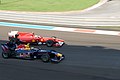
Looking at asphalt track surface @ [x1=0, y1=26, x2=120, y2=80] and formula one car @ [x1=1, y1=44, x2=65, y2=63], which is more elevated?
formula one car @ [x1=1, y1=44, x2=65, y2=63]

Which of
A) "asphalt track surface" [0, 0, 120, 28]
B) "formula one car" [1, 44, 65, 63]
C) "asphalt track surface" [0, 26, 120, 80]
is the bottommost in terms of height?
"asphalt track surface" [0, 26, 120, 80]

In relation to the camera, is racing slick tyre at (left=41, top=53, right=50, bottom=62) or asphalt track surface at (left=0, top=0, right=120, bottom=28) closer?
racing slick tyre at (left=41, top=53, right=50, bottom=62)

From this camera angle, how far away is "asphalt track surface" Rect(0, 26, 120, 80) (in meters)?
20.3

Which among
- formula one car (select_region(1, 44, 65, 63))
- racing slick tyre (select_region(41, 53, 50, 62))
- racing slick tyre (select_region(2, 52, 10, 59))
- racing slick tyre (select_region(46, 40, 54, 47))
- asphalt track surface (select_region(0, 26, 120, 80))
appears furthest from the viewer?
racing slick tyre (select_region(46, 40, 54, 47))

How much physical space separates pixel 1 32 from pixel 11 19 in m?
8.09

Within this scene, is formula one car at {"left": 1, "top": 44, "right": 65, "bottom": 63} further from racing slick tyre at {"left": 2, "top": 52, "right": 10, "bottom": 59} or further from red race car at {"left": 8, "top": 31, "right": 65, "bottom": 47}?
red race car at {"left": 8, "top": 31, "right": 65, "bottom": 47}

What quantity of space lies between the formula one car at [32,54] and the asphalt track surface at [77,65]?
408 mm

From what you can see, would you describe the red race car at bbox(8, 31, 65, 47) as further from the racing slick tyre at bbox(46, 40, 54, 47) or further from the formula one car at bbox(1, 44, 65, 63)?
the formula one car at bbox(1, 44, 65, 63)

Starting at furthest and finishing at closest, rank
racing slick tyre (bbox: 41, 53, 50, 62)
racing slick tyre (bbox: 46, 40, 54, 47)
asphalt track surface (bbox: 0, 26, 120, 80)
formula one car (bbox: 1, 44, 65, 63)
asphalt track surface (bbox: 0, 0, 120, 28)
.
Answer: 1. asphalt track surface (bbox: 0, 0, 120, 28)
2. racing slick tyre (bbox: 46, 40, 54, 47)
3. formula one car (bbox: 1, 44, 65, 63)
4. racing slick tyre (bbox: 41, 53, 50, 62)
5. asphalt track surface (bbox: 0, 26, 120, 80)

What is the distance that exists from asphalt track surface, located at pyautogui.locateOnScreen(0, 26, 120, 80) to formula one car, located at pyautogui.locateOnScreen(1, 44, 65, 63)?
41 cm

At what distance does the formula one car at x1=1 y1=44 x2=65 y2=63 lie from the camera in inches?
906

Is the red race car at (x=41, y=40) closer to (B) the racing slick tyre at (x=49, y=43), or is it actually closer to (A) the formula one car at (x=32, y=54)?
(B) the racing slick tyre at (x=49, y=43)

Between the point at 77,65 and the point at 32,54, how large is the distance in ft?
11.7

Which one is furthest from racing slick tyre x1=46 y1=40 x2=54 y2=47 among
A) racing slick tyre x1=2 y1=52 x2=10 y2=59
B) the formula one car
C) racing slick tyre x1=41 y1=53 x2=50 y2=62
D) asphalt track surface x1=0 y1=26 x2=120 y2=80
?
racing slick tyre x1=2 y1=52 x2=10 y2=59
